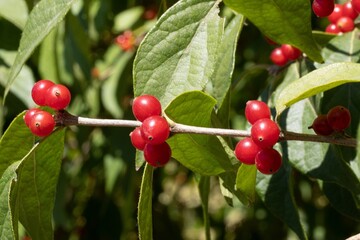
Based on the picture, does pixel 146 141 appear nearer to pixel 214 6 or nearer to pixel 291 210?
pixel 214 6

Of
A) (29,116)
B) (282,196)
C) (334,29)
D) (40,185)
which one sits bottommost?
(282,196)

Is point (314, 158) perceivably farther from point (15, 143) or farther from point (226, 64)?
point (15, 143)

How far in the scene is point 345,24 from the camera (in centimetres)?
182

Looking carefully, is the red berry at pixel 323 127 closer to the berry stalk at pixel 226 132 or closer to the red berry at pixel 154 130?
the berry stalk at pixel 226 132

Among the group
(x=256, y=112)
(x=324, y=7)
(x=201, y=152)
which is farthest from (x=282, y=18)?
(x=201, y=152)

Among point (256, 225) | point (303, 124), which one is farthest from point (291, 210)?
point (256, 225)

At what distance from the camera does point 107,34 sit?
3.61 m

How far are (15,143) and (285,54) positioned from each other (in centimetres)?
71

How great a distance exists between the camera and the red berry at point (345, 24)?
1.81 meters

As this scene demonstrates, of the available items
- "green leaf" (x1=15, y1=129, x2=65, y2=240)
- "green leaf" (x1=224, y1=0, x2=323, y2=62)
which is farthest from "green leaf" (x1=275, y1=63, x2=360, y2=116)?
"green leaf" (x1=15, y1=129, x2=65, y2=240)

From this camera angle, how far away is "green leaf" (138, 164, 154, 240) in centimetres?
141

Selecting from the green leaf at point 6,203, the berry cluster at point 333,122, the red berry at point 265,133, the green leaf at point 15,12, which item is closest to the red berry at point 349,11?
the berry cluster at point 333,122

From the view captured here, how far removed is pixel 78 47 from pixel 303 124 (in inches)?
46.5

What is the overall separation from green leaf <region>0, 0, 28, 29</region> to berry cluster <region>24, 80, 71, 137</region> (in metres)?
0.99
